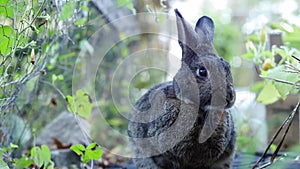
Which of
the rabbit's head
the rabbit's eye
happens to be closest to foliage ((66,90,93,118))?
the rabbit's head

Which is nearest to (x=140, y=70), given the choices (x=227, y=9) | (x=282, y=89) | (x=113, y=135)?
(x=113, y=135)

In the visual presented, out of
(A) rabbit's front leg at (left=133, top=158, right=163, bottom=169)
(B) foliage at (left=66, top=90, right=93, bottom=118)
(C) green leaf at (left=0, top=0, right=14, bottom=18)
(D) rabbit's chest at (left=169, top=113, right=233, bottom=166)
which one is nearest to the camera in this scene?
(C) green leaf at (left=0, top=0, right=14, bottom=18)

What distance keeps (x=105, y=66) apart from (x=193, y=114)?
170cm

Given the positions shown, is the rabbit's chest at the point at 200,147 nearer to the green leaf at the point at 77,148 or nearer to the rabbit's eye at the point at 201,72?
the rabbit's eye at the point at 201,72

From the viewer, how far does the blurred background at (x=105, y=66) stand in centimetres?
131

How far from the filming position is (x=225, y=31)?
11.9ft

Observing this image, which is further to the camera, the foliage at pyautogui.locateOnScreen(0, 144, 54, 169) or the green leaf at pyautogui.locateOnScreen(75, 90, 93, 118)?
the green leaf at pyautogui.locateOnScreen(75, 90, 93, 118)

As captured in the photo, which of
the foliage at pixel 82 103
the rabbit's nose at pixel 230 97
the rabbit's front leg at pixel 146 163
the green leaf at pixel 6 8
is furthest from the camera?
the foliage at pixel 82 103

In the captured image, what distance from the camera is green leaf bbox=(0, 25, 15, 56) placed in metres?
→ 1.04

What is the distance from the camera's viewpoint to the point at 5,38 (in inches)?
41.3

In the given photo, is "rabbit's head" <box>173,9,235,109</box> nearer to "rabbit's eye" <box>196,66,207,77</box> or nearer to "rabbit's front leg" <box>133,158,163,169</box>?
"rabbit's eye" <box>196,66,207,77</box>

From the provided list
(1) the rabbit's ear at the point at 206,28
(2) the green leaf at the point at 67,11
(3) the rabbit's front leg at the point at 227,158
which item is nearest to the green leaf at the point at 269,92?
(3) the rabbit's front leg at the point at 227,158

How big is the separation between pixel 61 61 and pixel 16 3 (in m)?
1.03


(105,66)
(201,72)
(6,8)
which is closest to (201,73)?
(201,72)
